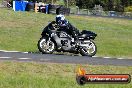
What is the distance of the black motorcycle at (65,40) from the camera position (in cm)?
1859

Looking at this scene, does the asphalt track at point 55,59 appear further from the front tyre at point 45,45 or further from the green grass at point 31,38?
the green grass at point 31,38

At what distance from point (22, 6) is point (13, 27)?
24876 millimetres

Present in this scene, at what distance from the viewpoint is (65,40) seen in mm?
18922

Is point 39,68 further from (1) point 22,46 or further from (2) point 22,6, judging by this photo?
(2) point 22,6

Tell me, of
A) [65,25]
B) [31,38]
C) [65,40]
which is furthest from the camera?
[31,38]

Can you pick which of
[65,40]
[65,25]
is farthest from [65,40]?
[65,25]

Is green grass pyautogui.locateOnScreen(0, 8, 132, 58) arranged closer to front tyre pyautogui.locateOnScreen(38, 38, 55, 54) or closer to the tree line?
front tyre pyautogui.locateOnScreen(38, 38, 55, 54)

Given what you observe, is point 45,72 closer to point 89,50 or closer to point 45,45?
point 45,45

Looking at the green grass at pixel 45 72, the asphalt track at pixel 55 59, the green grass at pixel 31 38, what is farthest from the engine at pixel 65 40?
the green grass at pixel 45 72

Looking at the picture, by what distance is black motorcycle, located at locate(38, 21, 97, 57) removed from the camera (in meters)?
18.6

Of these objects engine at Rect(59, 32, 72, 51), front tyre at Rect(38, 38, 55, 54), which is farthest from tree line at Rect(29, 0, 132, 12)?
front tyre at Rect(38, 38, 55, 54)

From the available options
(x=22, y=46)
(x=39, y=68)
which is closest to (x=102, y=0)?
(x=22, y=46)

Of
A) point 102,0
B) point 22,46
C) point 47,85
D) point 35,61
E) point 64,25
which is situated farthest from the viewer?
point 102,0

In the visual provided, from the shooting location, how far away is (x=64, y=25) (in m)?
18.4
